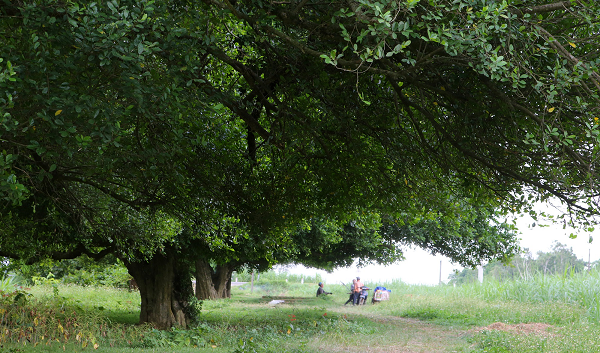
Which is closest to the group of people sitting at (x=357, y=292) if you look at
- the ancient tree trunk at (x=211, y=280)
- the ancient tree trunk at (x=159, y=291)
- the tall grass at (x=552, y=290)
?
the tall grass at (x=552, y=290)

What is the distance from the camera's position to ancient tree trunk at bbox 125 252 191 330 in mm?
13094

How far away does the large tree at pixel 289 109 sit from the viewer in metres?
3.72

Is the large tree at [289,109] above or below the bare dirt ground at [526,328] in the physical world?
above

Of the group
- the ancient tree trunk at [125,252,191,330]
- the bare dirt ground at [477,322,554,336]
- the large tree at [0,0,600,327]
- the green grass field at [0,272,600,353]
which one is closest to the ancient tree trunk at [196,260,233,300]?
the green grass field at [0,272,600,353]

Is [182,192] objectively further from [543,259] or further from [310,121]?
[543,259]

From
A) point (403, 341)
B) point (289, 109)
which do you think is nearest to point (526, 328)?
point (403, 341)

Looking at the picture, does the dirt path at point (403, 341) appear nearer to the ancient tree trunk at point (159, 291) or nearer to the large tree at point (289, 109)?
the large tree at point (289, 109)

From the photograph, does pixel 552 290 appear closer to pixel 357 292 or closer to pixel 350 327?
pixel 350 327

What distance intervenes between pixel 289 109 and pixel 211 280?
66.1 feet

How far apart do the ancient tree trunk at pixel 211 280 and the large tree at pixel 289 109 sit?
13.7 metres

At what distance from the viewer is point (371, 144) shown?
7.63 metres

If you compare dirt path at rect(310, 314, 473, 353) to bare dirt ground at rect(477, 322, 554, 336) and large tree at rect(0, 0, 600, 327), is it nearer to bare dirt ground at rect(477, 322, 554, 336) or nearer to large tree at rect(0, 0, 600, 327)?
bare dirt ground at rect(477, 322, 554, 336)

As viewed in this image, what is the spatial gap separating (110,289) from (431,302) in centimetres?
1664

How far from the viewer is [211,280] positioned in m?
24.9
